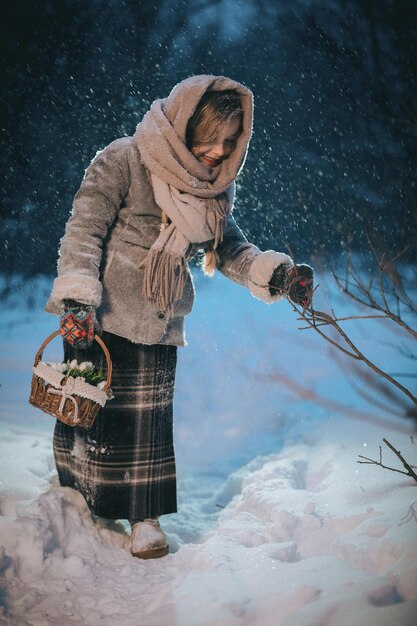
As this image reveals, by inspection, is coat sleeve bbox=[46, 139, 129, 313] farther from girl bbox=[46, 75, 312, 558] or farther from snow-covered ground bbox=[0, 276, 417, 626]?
snow-covered ground bbox=[0, 276, 417, 626]

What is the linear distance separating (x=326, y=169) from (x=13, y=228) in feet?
9.96

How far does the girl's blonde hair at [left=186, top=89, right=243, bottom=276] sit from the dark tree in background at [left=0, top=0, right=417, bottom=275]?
160cm

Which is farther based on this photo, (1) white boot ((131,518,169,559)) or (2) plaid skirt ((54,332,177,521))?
(2) plaid skirt ((54,332,177,521))

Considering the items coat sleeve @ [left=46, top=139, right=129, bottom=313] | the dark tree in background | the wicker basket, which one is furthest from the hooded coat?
the dark tree in background

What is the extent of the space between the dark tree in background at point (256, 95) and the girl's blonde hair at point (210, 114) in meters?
1.60

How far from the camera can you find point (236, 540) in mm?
1998

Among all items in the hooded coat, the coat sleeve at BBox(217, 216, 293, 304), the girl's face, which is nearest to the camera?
the hooded coat

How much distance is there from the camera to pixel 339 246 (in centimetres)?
430

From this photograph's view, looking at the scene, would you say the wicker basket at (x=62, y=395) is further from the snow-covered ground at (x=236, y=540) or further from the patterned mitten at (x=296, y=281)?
the patterned mitten at (x=296, y=281)

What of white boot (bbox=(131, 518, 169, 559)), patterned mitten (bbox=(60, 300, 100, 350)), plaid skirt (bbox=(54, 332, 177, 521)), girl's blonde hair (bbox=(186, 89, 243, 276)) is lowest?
white boot (bbox=(131, 518, 169, 559))

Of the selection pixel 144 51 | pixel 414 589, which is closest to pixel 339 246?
pixel 144 51

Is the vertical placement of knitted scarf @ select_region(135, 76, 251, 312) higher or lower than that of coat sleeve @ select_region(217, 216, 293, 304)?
higher

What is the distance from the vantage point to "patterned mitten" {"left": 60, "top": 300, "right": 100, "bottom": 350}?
1708 mm

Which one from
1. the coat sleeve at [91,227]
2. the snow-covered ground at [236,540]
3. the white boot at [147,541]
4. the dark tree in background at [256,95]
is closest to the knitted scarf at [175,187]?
the coat sleeve at [91,227]
